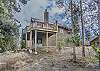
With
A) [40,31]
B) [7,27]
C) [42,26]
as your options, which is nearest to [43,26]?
[42,26]

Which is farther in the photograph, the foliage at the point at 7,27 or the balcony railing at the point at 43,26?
the balcony railing at the point at 43,26

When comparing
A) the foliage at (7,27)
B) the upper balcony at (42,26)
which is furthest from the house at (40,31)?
the foliage at (7,27)

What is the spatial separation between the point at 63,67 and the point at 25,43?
16.5m

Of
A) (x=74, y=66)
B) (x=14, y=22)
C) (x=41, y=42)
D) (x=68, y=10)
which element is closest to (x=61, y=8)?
(x=68, y=10)

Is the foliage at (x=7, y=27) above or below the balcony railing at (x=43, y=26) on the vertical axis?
below

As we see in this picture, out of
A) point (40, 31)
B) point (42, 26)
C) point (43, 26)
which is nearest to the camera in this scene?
point (42, 26)

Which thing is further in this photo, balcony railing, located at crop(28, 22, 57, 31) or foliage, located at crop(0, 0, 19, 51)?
balcony railing, located at crop(28, 22, 57, 31)

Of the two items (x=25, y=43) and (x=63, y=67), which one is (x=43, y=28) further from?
(x=63, y=67)

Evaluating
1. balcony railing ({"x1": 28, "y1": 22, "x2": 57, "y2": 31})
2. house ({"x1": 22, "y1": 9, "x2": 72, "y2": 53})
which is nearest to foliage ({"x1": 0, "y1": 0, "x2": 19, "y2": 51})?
house ({"x1": 22, "y1": 9, "x2": 72, "y2": 53})

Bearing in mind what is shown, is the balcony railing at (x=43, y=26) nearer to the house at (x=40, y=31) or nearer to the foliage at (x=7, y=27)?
the house at (x=40, y=31)

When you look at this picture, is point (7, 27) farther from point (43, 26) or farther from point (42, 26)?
point (43, 26)

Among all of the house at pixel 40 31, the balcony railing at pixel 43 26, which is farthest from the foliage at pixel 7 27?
the balcony railing at pixel 43 26

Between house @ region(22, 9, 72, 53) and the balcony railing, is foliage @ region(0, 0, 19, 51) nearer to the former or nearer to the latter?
house @ region(22, 9, 72, 53)

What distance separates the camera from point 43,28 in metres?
26.7
